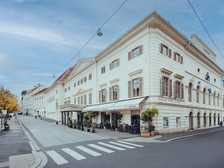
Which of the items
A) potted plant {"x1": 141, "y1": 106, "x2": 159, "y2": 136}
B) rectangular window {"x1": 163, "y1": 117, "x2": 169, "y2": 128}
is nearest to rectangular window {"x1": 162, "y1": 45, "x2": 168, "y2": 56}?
potted plant {"x1": 141, "y1": 106, "x2": 159, "y2": 136}

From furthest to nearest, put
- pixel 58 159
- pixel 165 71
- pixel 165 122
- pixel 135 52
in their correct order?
1. pixel 135 52
2. pixel 165 71
3. pixel 165 122
4. pixel 58 159

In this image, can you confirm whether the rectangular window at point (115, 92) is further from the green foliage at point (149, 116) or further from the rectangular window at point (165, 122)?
the rectangular window at point (165, 122)

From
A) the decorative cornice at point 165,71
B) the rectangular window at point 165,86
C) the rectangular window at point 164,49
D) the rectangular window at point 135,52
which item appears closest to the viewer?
the decorative cornice at point 165,71

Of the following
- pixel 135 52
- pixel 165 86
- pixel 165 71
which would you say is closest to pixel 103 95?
pixel 135 52

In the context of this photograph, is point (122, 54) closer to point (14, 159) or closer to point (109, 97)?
point (109, 97)

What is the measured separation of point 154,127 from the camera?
17844 millimetres

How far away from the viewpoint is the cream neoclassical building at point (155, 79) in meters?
18.8

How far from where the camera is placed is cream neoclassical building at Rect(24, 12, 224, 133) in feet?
61.7

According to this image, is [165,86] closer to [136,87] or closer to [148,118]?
[136,87]

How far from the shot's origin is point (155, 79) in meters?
18.4

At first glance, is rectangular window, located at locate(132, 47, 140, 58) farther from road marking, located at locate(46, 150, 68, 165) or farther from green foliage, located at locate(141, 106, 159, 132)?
road marking, located at locate(46, 150, 68, 165)

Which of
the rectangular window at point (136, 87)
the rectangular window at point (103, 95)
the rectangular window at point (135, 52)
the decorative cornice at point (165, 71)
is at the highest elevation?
the rectangular window at point (135, 52)

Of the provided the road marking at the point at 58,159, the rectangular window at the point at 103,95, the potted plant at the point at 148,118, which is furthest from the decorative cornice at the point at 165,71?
the road marking at the point at 58,159

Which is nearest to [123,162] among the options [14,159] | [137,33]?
[14,159]
